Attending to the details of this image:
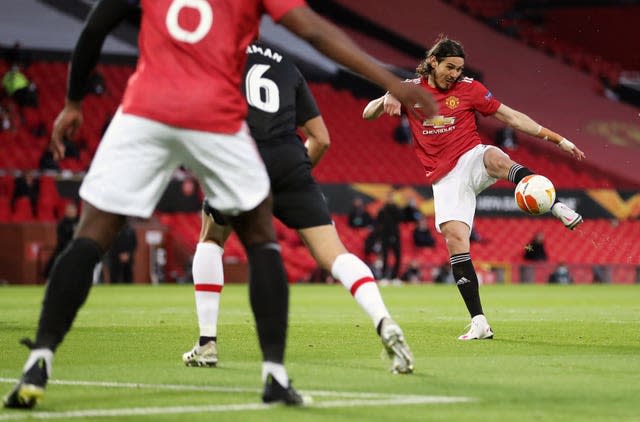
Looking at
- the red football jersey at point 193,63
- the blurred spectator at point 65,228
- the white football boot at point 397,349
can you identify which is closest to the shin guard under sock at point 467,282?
the white football boot at point 397,349

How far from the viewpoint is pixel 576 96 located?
122 ft

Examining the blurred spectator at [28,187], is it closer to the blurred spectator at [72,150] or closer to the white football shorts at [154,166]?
the blurred spectator at [72,150]

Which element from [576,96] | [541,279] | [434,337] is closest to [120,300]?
[434,337]

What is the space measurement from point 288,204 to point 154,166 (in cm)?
197

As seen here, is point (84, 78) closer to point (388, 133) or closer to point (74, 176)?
point (74, 176)

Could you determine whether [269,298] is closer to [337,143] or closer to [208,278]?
[208,278]

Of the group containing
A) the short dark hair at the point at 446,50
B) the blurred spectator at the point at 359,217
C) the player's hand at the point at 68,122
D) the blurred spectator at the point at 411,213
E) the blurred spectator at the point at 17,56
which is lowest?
the blurred spectator at the point at 359,217

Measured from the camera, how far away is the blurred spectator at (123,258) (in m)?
26.5

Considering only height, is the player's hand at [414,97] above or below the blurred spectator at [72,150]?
above

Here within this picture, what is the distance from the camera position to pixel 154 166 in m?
5.21

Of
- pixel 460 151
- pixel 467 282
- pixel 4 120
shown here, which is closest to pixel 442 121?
pixel 460 151

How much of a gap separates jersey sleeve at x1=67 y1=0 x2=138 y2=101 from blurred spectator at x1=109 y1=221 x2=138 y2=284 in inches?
831

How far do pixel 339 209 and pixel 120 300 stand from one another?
12871mm

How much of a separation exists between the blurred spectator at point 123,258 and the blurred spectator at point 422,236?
7.41m
